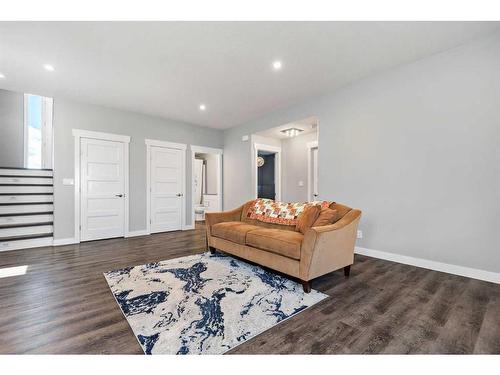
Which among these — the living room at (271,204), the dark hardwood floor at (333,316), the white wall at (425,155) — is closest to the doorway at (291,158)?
the living room at (271,204)

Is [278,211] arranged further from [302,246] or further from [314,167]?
[314,167]

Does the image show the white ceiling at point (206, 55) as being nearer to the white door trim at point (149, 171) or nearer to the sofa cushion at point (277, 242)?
the white door trim at point (149, 171)

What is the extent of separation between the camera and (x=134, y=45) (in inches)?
106

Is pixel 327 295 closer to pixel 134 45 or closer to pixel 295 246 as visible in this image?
pixel 295 246

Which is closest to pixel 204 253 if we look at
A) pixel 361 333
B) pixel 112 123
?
pixel 361 333

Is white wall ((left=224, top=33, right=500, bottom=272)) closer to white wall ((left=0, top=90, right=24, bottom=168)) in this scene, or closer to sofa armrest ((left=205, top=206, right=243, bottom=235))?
sofa armrest ((left=205, top=206, right=243, bottom=235))

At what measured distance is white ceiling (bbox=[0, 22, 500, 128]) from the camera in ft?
7.99

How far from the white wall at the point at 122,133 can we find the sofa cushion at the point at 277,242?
11.1 feet

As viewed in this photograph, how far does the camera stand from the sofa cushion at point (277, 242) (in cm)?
235

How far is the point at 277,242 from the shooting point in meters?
2.50

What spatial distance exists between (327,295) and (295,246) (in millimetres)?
536

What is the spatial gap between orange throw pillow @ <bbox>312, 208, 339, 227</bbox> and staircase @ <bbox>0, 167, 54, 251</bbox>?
15.5ft

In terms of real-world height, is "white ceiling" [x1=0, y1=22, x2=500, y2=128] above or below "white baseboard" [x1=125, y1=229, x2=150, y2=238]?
above

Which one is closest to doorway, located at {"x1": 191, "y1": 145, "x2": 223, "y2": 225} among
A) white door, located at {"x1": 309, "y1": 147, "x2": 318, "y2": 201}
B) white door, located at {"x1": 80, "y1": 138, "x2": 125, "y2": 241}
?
white door, located at {"x1": 80, "y1": 138, "x2": 125, "y2": 241}
